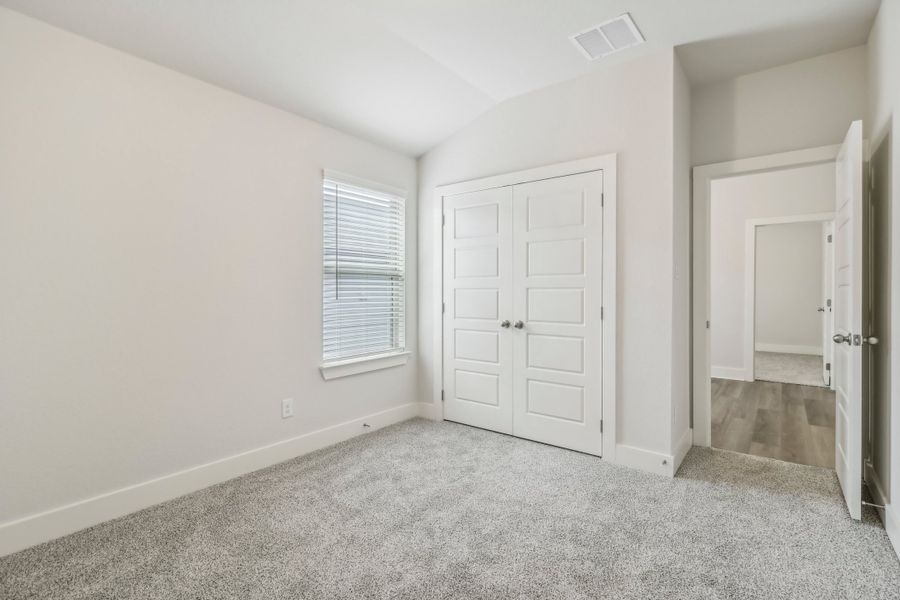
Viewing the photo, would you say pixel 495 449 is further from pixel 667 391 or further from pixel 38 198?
pixel 38 198

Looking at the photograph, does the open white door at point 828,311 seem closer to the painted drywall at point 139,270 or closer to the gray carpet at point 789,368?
the gray carpet at point 789,368

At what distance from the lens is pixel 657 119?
2.77m

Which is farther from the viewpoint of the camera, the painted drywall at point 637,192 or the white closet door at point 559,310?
the white closet door at point 559,310

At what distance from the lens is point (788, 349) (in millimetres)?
7543

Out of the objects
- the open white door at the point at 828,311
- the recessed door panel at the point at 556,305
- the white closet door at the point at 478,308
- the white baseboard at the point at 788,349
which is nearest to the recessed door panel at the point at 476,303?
the white closet door at the point at 478,308

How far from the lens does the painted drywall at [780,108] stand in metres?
2.74

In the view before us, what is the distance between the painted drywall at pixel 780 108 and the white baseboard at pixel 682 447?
2.01 metres

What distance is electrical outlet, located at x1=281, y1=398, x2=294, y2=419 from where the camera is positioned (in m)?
3.00

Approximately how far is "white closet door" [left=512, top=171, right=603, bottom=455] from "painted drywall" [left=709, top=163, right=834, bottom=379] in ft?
10.6

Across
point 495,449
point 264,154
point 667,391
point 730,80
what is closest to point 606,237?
point 667,391

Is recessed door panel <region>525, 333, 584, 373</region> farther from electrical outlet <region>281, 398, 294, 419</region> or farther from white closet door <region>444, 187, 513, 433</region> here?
electrical outlet <region>281, 398, 294, 419</region>

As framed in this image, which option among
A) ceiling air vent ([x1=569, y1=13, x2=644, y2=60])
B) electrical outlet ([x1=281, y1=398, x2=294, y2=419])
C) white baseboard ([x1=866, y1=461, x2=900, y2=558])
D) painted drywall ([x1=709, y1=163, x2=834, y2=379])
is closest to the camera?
white baseboard ([x1=866, y1=461, x2=900, y2=558])

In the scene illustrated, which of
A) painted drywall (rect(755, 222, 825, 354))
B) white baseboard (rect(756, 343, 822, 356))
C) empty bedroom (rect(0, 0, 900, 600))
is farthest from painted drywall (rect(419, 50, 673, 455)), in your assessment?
white baseboard (rect(756, 343, 822, 356))

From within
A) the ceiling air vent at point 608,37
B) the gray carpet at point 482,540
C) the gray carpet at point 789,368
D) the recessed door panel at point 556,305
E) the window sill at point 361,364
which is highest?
the ceiling air vent at point 608,37
